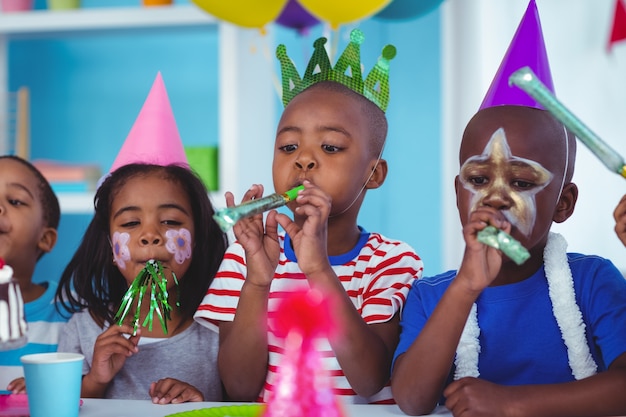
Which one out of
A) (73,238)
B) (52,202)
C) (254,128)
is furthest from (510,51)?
(73,238)

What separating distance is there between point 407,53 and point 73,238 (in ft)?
4.98

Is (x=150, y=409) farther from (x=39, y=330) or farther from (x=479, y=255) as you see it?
(x=39, y=330)

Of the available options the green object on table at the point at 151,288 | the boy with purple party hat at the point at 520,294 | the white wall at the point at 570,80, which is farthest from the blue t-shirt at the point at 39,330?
the white wall at the point at 570,80

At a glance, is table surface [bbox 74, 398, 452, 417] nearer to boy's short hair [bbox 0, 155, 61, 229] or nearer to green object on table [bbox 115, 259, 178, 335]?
green object on table [bbox 115, 259, 178, 335]

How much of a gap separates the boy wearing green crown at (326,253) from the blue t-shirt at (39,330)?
0.37 m

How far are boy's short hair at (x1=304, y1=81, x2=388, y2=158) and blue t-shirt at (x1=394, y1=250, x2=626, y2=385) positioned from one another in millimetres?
314

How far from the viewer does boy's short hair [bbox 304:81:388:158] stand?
1.33 m

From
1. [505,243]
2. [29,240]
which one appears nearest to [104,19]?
[29,240]

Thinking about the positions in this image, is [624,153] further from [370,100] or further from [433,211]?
[370,100]

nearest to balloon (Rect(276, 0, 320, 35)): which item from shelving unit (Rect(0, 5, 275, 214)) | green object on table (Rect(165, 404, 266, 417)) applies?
shelving unit (Rect(0, 5, 275, 214))

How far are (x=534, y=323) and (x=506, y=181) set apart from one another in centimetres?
22

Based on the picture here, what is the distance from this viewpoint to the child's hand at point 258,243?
1.16m

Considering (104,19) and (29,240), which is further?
(104,19)

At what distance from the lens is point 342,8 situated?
6.72 ft
